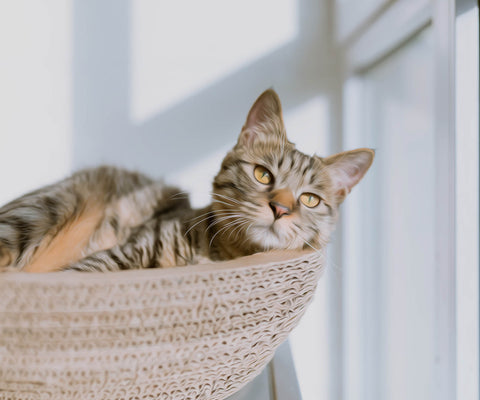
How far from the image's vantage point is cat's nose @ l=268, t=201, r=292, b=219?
2.56 feet

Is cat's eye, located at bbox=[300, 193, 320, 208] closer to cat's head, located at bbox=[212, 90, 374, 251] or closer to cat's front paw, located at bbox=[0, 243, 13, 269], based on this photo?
cat's head, located at bbox=[212, 90, 374, 251]

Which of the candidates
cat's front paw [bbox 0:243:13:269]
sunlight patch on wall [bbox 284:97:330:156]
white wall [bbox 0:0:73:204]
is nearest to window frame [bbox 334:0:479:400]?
sunlight patch on wall [bbox 284:97:330:156]

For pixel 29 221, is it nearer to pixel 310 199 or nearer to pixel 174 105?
pixel 310 199

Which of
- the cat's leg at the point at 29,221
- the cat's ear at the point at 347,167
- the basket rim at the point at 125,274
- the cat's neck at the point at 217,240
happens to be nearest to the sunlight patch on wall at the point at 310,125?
the cat's ear at the point at 347,167

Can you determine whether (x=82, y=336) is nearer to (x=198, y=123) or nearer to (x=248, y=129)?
(x=248, y=129)

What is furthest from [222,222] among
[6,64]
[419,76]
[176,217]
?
[6,64]

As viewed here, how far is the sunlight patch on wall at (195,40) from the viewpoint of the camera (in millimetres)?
1713

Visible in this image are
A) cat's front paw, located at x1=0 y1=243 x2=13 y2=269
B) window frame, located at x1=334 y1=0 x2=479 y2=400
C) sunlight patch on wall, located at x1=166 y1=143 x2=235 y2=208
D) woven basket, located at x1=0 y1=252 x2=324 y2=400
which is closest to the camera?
woven basket, located at x1=0 y1=252 x2=324 y2=400

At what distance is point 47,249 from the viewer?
85cm

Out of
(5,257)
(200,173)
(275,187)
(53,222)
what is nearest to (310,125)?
(200,173)

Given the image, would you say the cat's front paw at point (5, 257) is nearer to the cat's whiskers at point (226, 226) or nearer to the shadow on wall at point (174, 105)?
the cat's whiskers at point (226, 226)

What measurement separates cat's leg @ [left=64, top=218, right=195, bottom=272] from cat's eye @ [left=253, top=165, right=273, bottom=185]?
0.22 meters

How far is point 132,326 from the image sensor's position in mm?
489

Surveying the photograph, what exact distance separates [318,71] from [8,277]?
1588 millimetres
